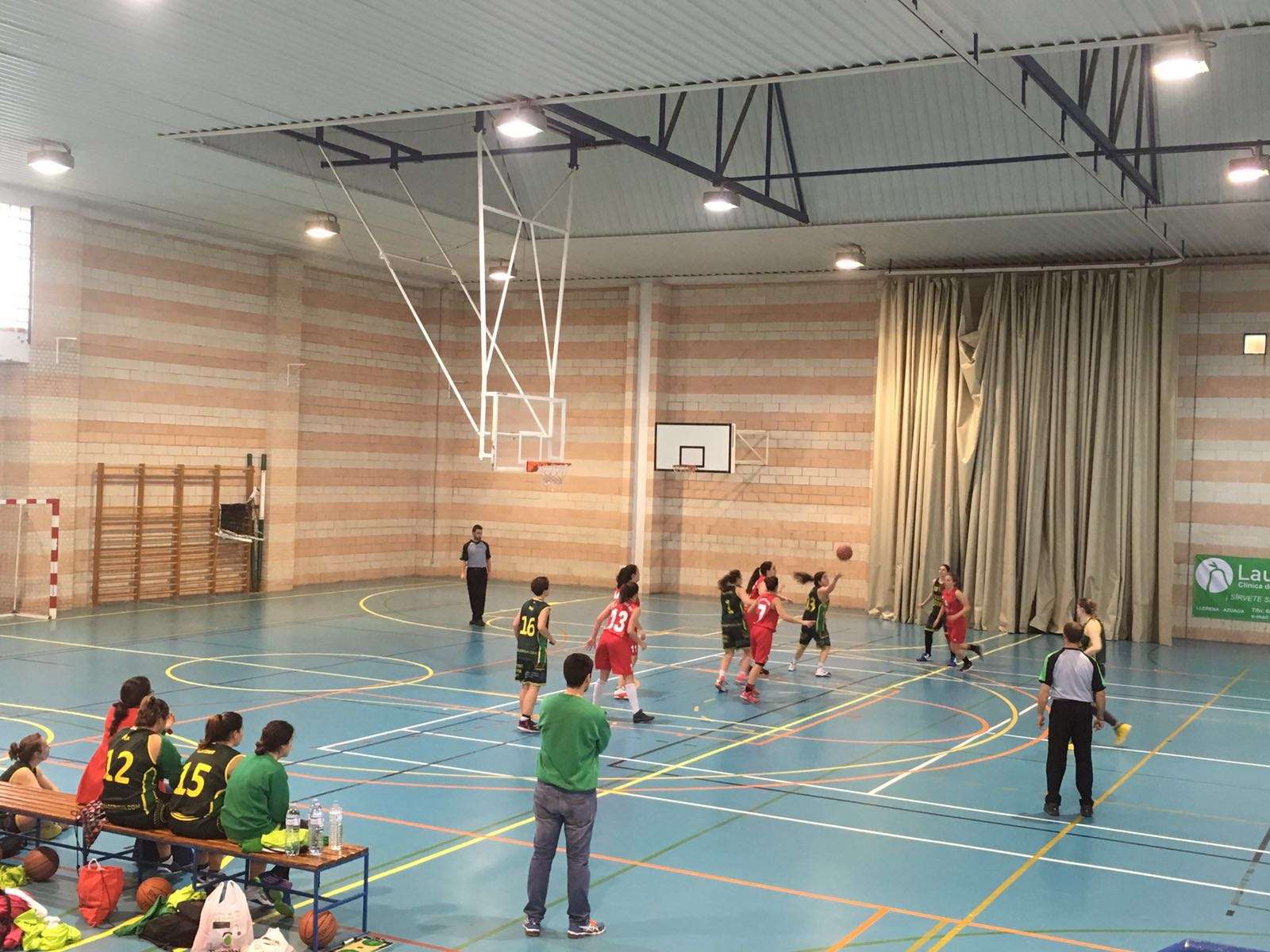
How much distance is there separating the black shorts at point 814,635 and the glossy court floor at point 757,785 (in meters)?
0.59

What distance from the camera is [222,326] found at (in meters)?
28.8

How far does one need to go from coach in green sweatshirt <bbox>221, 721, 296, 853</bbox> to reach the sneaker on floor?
217cm

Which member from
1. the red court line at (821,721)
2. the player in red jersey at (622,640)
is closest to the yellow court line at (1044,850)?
the red court line at (821,721)

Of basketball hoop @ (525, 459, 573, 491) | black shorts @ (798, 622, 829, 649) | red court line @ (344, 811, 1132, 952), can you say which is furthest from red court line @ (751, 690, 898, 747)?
basketball hoop @ (525, 459, 573, 491)

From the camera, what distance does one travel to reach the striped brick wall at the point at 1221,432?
85.4ft

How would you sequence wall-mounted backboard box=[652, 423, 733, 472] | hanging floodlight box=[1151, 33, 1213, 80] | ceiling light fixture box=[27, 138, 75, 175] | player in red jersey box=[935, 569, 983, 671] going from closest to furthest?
1. hanging floodlight box=[1151, 33, 1213, 80]
2. ceiling light fixture box=[27, 138, 75, 175]
3. player in red jersey box=[935, 569, 983, 671]
4. wall-mounted backboard box=[652, 423, 733, 472]

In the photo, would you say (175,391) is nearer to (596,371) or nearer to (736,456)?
(596,371)

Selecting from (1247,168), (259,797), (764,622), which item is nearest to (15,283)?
(764,622)

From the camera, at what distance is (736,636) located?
59.6 ft

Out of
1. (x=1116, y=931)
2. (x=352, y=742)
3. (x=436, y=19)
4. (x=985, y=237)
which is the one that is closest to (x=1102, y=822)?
(x=1116, y=931)

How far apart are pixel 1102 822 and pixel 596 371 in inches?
898

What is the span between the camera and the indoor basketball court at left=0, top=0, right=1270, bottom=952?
998 centimetres

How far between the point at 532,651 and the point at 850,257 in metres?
13.0

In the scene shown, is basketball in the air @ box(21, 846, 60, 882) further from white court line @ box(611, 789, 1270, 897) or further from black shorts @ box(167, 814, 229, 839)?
white court line @ box(611, 789, 1270, 897)
